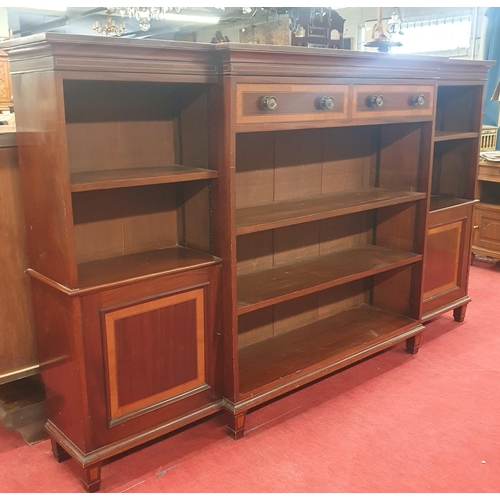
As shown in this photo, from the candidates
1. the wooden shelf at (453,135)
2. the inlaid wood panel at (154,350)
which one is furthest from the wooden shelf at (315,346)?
the wooden shelf at (453,135)

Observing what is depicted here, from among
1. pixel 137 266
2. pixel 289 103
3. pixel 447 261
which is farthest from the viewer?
pixel 447 261

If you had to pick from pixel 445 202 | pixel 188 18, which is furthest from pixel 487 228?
pixel 188 18

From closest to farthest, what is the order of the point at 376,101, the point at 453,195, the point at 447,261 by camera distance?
the point at 376,101 → the point at 447,261 → the point at 453,195

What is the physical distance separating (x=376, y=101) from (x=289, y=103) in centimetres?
Answer: 47

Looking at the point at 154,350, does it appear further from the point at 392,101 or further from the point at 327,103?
the point at 392,101

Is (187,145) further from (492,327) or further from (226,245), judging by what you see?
(492,327)

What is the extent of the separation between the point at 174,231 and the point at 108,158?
0.38m

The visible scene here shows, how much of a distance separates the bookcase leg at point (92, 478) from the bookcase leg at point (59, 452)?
184 millimetres

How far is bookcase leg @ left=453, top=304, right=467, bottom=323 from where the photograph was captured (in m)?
3.18

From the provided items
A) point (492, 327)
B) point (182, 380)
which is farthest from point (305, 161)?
point (492, 327)

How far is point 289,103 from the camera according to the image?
6.55 ft

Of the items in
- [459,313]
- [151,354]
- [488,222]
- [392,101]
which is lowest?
[459,313]

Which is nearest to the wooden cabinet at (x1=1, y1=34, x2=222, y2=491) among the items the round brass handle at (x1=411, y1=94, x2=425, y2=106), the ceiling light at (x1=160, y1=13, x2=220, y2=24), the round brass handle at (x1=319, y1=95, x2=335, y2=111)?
the round brass handle at (x1=319, y1=95, x2=335, y2=111)

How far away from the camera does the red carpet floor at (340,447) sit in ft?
6.00
